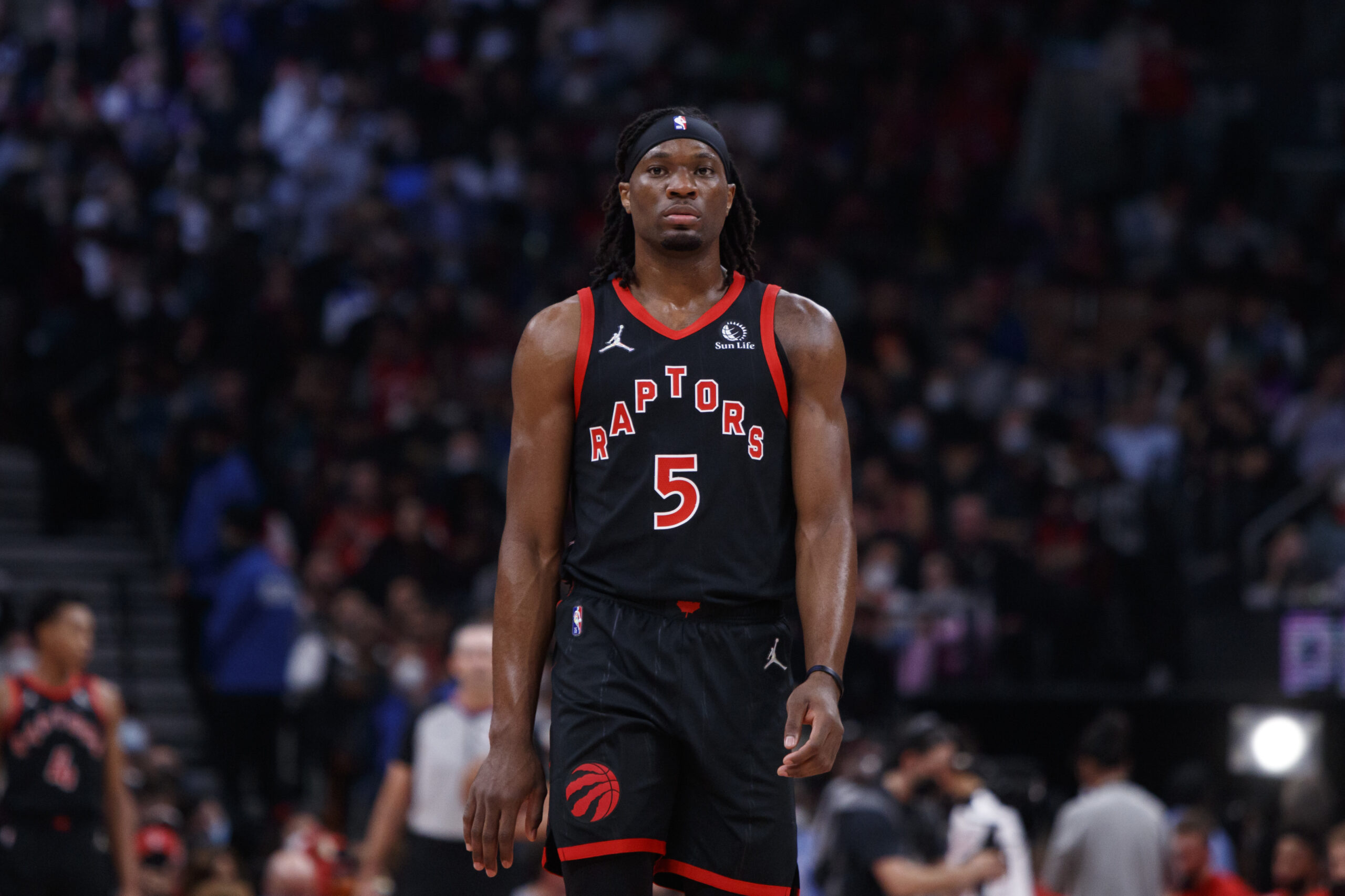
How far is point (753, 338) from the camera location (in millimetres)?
4039

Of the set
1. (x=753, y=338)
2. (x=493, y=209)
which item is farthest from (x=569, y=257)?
(x=753, y=338)

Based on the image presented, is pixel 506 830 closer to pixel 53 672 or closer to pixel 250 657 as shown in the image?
pixel 53 672

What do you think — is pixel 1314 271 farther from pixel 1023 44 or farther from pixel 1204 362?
pixel 1023 44

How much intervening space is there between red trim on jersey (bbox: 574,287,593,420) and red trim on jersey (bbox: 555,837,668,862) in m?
0.88

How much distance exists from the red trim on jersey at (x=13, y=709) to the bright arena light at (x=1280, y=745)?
7.08 m

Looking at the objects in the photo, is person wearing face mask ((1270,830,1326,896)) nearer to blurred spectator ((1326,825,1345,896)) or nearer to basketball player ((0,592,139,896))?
blurred spectator ((1326,825,1345,896))

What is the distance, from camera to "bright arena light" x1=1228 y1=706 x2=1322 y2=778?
11359 millimetres

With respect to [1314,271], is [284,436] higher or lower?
lower

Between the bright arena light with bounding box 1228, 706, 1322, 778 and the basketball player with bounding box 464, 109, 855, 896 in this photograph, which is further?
the bright arena light with bounding box 1228, 706, 1322, 778

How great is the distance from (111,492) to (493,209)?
160 inches

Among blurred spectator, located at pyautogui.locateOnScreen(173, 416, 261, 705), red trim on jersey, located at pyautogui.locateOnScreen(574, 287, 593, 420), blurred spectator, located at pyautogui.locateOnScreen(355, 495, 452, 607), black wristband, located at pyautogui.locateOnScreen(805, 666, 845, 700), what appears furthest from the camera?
blurred spectator, located at pyautogui.locateOnScreen(173, 416, 261, 705)

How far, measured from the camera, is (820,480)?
13.1ft

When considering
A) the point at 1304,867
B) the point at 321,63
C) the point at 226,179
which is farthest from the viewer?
the point at 321,63

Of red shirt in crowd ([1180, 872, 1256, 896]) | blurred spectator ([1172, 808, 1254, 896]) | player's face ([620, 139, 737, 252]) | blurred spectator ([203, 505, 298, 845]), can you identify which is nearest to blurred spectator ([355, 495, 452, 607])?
blurred spectator ([203, 505, 298, 845])
